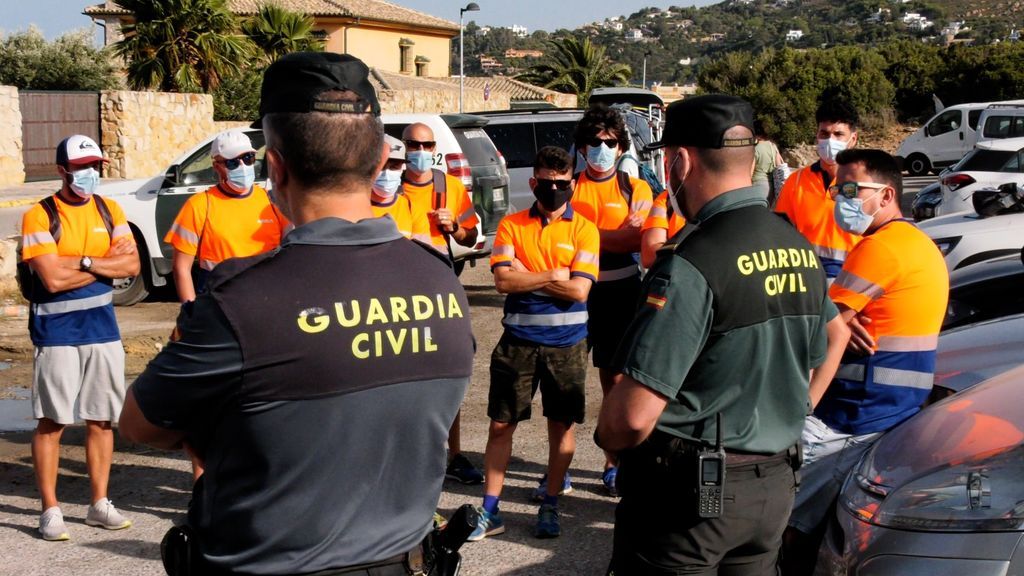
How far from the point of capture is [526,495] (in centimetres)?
628

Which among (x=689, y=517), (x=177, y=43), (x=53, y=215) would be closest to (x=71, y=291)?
(x=53, y=215)

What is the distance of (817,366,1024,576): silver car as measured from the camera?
3387 mm

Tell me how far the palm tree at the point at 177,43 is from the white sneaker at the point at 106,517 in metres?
26.0

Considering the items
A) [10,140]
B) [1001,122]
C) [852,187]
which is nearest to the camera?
[852,187]

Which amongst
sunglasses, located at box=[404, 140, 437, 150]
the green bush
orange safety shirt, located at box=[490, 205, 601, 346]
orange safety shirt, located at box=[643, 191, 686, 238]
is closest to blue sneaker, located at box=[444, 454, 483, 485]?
orange safety shirt, located at box=[490, 205, 601, 346]

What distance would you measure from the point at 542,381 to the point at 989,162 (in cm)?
1312

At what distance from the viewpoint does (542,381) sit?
5.77 metres

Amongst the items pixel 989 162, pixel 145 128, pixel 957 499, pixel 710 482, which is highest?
pixel 145 128

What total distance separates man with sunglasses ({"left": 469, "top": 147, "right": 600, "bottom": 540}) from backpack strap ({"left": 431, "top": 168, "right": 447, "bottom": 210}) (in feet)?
3.29

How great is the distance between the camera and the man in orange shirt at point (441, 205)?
255 inches

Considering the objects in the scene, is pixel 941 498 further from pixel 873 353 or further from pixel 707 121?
pixel 707 121

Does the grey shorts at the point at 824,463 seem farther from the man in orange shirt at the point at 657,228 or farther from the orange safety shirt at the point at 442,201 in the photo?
the orange safety shirt at the point at 442,201

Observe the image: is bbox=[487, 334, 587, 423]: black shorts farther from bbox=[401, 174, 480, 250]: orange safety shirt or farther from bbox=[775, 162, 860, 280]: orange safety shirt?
bbox=[775, 162, 860, 280]: orange safety shirt

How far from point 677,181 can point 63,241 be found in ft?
12.3
